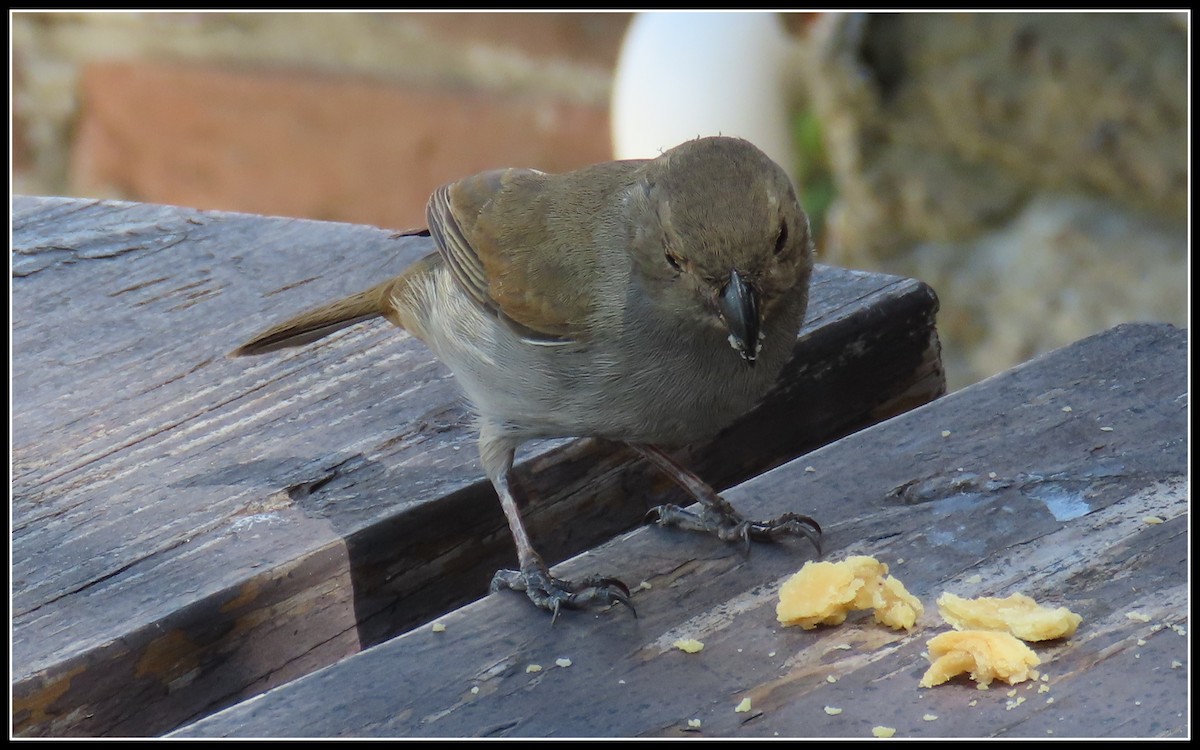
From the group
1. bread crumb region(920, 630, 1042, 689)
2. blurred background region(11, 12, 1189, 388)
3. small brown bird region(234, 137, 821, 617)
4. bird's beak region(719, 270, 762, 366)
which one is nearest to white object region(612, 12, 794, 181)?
blurred background region(11, 12, 1189, 388)

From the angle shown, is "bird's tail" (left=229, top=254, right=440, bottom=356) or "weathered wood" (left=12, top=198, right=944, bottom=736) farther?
"bird's tail" (left=229, top=254, right=440, bottom=356)

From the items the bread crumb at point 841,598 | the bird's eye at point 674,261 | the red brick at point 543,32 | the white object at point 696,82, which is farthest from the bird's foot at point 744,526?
the red brick at point 543,32

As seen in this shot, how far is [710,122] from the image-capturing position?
498 cm

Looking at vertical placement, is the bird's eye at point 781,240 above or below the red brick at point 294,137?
above

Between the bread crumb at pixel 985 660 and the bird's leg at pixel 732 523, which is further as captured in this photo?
the bird's leg at pixel 732 523

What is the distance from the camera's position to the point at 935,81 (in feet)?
14.8

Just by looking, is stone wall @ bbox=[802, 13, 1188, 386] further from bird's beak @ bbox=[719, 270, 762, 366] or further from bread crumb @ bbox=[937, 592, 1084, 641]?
bread crumb @ bbox=[937, 592, 1084, 641]

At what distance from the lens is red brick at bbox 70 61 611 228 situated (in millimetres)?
4832

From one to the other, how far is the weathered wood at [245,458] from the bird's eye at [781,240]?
0.41 m

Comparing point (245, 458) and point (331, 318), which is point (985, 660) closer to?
point (245, 458)

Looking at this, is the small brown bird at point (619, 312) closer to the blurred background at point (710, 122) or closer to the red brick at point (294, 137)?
the blurred background at point (710, 122)

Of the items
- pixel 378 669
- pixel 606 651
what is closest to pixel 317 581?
pixel 378 669

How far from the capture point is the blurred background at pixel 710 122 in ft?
14.0

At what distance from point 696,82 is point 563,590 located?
312cm
